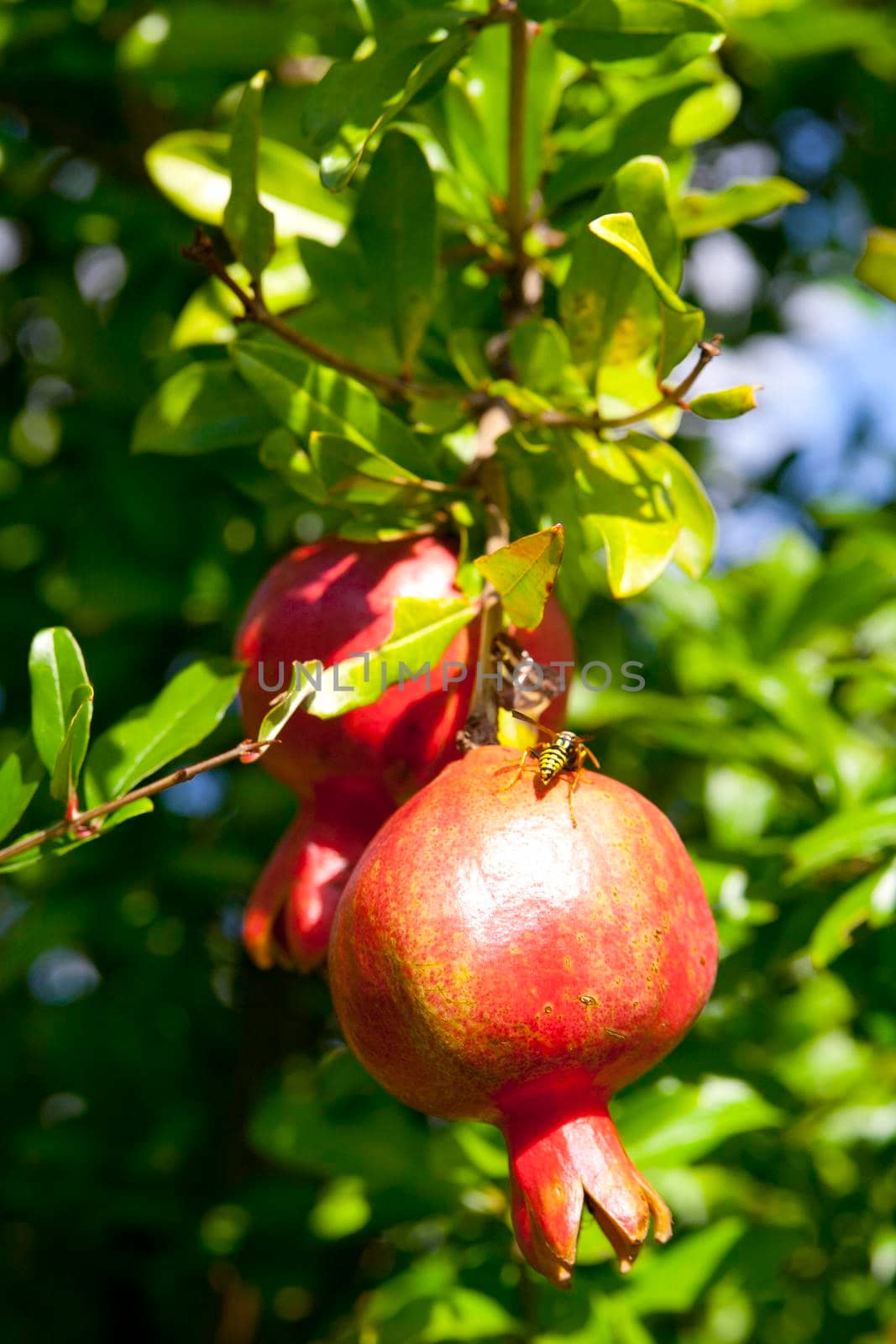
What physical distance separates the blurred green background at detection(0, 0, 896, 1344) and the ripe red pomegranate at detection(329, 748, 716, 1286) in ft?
1.19

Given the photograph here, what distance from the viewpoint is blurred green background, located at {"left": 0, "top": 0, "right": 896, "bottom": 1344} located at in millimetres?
1235

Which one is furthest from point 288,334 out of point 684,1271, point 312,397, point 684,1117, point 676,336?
point 684,1271

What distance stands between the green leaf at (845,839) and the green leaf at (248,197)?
0.61 meters

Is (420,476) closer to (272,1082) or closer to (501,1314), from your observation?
(501,1314)

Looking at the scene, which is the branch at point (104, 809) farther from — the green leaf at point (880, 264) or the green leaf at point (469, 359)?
the green leaf at point (880, 264)

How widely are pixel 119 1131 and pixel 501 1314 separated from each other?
919 mm

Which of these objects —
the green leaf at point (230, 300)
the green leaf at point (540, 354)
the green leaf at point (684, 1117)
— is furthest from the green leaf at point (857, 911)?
the green leaf at point (230, 300)

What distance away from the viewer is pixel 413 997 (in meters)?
0.63

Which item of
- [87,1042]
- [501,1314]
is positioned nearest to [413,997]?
[501,1314]

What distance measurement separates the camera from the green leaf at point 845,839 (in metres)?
1.01

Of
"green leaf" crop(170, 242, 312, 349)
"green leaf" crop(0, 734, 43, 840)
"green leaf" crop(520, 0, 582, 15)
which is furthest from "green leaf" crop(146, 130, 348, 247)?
"green leaf" crop(0, 734, 43, 840)

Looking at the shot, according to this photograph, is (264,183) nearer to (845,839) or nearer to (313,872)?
(313,872)

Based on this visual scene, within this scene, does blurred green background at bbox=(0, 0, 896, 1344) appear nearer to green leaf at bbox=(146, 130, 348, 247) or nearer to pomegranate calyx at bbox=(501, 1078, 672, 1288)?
green leaf at bbox=(146, 130, 348, 247)

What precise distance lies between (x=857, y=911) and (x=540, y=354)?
0.50 m
